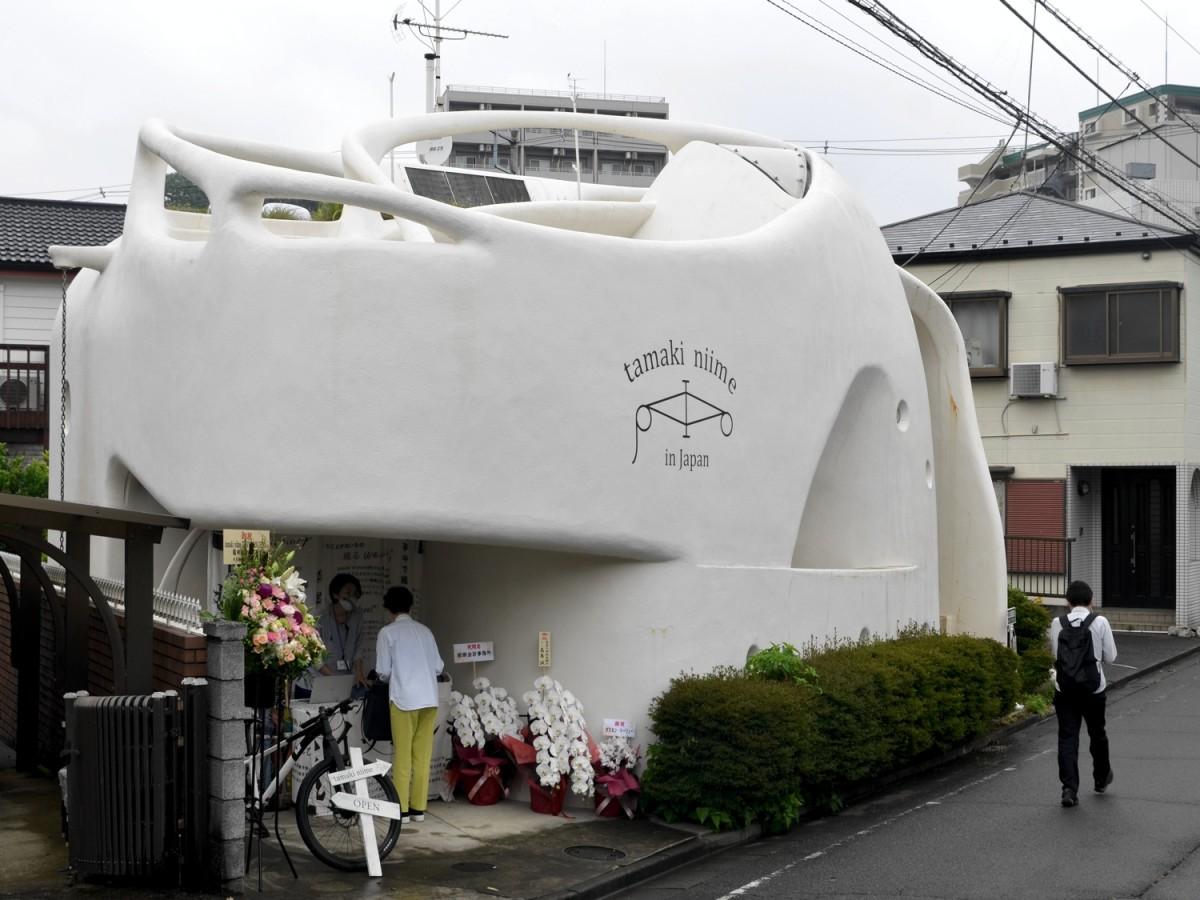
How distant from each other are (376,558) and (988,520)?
8.52m

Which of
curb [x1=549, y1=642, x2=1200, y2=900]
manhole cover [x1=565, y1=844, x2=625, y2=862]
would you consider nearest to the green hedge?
curb [x1=549, y1=642, x2=1200, y2=900]

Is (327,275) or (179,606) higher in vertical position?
(327,275)

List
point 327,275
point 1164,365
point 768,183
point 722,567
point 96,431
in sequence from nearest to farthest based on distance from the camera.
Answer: point 327,275, point 722,567, point 96,431, point 768,183, point 1164,365

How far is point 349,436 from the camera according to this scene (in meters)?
10.4

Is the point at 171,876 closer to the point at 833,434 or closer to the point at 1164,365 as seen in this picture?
the point at 833,434

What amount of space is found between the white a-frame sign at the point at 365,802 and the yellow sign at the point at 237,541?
5.40 feet

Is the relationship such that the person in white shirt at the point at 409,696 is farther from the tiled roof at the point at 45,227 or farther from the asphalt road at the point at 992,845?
the tiled roof at the point at 45,227

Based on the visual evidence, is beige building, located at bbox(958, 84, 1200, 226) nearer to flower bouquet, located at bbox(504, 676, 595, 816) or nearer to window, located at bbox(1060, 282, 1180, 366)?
window, located at bbox(1060, 282, 1180, 366)

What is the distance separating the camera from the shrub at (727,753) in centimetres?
1083

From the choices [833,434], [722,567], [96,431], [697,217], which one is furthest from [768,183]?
[96,431]

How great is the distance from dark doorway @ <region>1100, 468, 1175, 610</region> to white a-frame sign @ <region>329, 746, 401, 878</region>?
21388mm

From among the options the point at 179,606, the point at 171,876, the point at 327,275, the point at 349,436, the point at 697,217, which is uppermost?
the point at 697,217

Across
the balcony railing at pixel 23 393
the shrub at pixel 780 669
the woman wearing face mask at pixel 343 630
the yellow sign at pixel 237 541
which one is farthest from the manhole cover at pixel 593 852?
the balcony railing at pixel 23 393

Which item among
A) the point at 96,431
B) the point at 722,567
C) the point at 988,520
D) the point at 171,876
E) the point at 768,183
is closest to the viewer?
the point at 171,876
